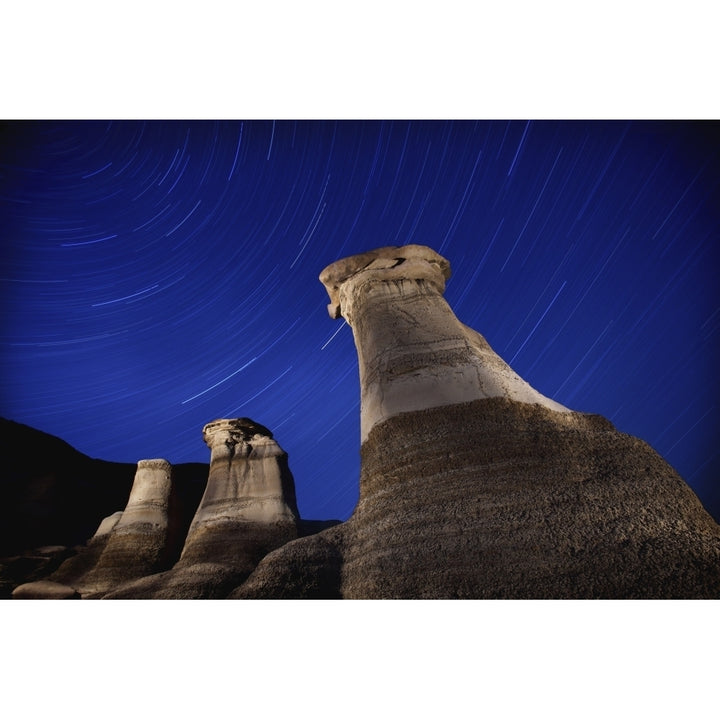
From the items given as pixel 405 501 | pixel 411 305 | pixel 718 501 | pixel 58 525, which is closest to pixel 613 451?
pixel 405 501

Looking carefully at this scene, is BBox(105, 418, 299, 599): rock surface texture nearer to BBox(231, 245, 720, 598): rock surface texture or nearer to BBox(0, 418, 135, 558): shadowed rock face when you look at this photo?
BBox(231, 245, 720, 598): rock surface texture

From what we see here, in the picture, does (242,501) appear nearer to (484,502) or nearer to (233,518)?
(233,518)

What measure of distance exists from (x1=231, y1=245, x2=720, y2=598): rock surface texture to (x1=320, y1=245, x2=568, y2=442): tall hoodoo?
0.02 m

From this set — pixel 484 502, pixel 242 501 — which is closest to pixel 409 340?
pixel 484 502

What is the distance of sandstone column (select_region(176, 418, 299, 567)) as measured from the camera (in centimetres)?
883

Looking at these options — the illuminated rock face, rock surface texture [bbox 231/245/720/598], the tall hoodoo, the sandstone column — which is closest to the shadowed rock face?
the illuminated rock face

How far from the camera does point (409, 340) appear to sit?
5.93m

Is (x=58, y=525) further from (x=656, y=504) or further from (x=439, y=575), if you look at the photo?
(x=656, y=504)

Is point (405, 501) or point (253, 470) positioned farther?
point (253, 470)

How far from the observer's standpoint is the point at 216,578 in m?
7.12

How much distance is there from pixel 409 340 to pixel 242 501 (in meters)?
5.82

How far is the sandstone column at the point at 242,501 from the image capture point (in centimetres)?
883

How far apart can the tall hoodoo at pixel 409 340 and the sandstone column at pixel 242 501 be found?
4264 millimetres

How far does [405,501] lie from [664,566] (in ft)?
6.69
